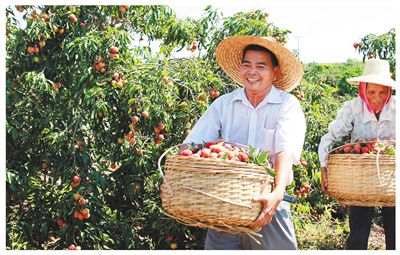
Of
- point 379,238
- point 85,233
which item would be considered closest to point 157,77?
point 85,233

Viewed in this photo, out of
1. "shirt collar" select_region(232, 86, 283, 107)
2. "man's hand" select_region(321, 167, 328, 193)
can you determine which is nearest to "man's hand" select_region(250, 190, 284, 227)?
"shirt collar" select_region(232, 86, 283, 107)

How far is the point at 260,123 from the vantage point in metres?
2.45

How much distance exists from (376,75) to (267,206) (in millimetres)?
1120

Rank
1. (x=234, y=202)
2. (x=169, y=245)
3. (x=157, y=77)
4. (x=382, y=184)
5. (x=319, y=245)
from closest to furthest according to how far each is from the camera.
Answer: (x=234, y=202), (x=382, y=184), (x=157, y=77), (x=169, y=245), (x=319, y=245)

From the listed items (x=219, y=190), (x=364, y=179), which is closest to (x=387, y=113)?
(x=364, y=179)

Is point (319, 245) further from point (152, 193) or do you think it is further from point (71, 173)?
point (71, 173)

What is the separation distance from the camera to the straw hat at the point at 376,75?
275 centimetres

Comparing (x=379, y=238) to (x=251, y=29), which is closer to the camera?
(x=251, y=29)

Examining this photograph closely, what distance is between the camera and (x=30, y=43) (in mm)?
3902

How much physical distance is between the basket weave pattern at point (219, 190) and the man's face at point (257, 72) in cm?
45

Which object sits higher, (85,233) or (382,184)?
(382,184)

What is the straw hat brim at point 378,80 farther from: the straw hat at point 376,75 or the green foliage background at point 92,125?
the green foliage background at point 92,125

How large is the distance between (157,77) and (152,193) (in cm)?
90

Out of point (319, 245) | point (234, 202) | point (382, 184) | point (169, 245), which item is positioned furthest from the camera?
point (319, 245)
